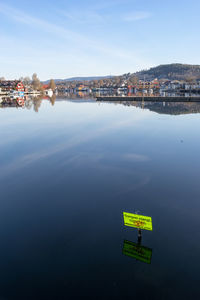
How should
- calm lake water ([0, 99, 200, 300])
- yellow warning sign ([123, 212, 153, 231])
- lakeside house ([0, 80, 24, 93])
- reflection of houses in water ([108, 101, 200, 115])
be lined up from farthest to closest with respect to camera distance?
1. lakeside house ([0, 80, 24, 93])
2. reflection of houses in water ([108, 101, 200, 115])
3. yellow warning sign ([123, 212, 153, 231])
4. calm lake water ([0, 99, 200, 300])

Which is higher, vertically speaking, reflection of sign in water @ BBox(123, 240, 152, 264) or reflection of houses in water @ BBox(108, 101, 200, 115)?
reflection of houses in water @ BBox(108, 101, 200, 115)

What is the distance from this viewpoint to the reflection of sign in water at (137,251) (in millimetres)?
9164

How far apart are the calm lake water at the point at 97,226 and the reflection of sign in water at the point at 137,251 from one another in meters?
0.05

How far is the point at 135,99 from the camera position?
10994cm

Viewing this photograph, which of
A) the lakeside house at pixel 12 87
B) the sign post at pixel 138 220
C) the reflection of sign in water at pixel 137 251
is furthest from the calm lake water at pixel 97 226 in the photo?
the lakeside house at pixel 12 87

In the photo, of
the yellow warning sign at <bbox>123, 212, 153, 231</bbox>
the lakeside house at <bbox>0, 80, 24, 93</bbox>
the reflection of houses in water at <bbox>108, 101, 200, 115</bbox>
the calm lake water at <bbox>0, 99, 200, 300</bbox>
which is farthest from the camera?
the lakeside house at <bbox>0, 80, 24, 93</bbox>

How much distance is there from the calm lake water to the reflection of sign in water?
45 millimetres

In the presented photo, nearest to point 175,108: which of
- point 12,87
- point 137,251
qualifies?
point 137,251

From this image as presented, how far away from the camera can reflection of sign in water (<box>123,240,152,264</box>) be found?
916cm

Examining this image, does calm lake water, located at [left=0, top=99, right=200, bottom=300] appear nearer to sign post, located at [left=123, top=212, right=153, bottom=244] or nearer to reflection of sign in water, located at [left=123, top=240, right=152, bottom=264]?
reflection of sign in water, located at [left=123, top=240, right=152, bottom=264]

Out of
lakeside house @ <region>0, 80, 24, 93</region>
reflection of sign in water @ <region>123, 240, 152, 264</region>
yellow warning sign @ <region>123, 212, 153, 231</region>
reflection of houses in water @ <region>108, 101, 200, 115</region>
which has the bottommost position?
reflection of sign in water @ <region>123, 240, 152, 264</region>

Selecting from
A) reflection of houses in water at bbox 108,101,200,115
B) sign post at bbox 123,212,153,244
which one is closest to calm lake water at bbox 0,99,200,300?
sign post at bbox 123,212,153,244

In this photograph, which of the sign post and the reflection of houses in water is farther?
the reflection of houses in water

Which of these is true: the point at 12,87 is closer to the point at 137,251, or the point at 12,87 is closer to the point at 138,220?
the point at 138,220
